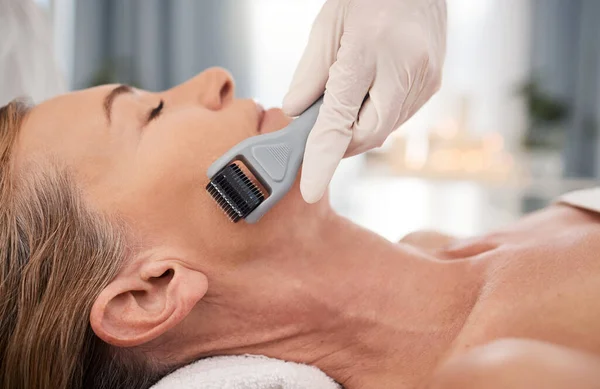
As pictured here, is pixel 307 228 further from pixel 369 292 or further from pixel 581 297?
pixel 581 297

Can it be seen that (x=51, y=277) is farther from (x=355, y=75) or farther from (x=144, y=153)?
(x=355, y=75)

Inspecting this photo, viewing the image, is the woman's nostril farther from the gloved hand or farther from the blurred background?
the blurred background

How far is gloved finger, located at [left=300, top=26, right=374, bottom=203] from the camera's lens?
93 centimetres

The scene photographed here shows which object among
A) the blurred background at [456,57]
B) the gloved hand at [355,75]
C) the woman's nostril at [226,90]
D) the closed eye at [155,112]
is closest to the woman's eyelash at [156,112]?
the closed eye at [155,112]

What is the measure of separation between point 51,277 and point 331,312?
1.50 ft

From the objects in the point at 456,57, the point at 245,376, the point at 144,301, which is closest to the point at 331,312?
the point at 245,376

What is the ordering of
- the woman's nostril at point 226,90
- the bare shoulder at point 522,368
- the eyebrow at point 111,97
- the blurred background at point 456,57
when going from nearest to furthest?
the bare shoulder at point 522,368, the eyebrow at point 111,97, the woman's nostril at point 226,90, the blurred background at point 456,57

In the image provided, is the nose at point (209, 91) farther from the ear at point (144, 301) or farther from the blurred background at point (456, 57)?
the blurred background at point (456, 57)

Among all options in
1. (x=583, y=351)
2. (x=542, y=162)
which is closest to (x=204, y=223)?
(x=583, y=351)

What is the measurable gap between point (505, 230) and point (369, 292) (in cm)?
40

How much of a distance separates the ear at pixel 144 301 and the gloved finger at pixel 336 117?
235 millimetres

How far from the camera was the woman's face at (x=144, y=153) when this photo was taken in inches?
36.4

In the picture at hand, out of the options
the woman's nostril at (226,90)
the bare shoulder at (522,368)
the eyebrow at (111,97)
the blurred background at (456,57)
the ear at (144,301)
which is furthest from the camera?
the blurred background at (456,57)

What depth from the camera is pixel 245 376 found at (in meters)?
0.88
